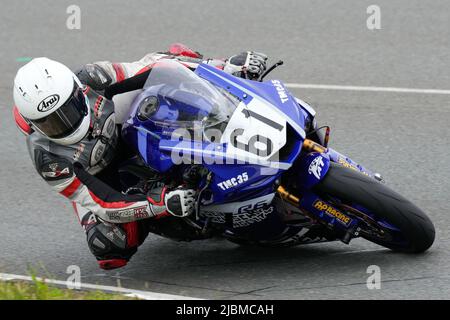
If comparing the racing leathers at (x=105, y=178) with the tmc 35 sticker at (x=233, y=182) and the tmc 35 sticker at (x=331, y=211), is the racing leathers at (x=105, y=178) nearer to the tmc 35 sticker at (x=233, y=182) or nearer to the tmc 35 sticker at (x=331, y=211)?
the tmc 35 sticker at (x=233, y=182)

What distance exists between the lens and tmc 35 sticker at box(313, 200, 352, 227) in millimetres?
6012

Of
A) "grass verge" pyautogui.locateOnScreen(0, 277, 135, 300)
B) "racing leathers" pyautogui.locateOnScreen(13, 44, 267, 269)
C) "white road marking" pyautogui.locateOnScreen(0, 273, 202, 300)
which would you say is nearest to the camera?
"grass verge" pyautogui.locateOnScreen(0, 277, 135, 300)

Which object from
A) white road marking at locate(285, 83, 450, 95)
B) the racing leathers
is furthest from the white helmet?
white road marking at locate(285, 83, 450, 95)

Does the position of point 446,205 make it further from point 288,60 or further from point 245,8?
point 245,8

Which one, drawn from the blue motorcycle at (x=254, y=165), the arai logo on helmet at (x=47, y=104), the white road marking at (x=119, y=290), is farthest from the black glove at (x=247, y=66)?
the white road marking at (x=119, y=290)

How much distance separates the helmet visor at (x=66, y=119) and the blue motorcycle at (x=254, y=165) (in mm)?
318

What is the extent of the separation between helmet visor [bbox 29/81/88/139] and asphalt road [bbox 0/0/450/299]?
1002mm

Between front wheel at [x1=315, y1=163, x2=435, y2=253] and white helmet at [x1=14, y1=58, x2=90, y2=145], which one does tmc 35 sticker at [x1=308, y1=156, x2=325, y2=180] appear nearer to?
front wheel at [x1=315, y1=163, x2=435, y2=253]

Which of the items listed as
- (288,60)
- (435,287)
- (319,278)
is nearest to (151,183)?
(319,278)

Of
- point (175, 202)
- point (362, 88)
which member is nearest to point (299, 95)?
point (362, 88)

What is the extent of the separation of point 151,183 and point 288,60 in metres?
3.88

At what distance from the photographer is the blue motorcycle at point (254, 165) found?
5.85 metres
